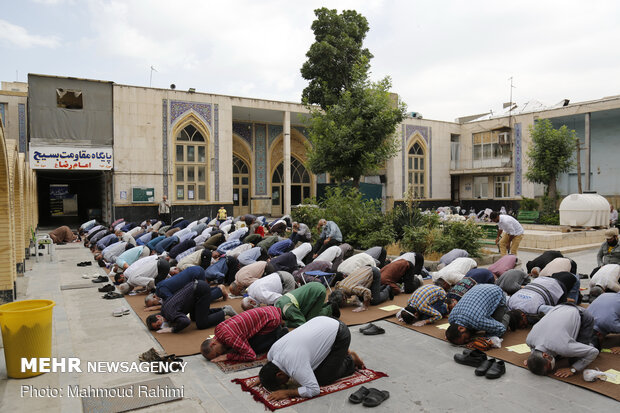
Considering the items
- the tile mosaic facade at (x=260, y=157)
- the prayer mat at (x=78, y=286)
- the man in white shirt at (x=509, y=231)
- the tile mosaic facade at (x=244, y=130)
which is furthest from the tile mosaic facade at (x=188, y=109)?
the man in white shirt at (x=509, y=231)

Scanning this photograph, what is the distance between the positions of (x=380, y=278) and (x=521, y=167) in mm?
20703

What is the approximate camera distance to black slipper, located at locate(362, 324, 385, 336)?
516 cm

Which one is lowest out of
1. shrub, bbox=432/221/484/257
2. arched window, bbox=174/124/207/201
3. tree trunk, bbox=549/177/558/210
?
shrub, bbox=432/221/484/257

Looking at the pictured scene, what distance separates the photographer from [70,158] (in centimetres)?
1661

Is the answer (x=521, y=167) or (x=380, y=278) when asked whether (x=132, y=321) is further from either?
(x=521, y=167)

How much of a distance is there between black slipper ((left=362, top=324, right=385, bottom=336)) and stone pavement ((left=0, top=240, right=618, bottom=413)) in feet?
0.25

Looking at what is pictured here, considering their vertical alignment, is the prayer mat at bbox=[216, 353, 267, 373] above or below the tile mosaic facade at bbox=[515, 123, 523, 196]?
below

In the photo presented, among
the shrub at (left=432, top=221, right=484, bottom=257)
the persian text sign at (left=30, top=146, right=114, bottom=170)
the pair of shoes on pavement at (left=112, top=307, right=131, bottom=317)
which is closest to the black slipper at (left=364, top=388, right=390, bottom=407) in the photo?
the pair of shoes on pavement at (left=112, top=307, right=131, bottom=317)

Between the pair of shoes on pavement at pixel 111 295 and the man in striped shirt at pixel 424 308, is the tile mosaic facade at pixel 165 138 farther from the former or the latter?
the man in striped shirt at pixel 424 308

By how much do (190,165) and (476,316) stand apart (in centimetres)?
1615

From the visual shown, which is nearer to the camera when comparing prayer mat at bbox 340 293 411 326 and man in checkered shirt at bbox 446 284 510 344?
man in checkered shirt at bbox 446 284 510 344

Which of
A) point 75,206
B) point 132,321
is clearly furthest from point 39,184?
point 132,321

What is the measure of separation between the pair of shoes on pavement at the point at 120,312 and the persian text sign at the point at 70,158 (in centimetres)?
1249

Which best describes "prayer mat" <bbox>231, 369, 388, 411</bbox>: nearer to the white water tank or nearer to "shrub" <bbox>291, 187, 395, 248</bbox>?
"shrub" <bbox>291, 187, 395, 248</bbox>
